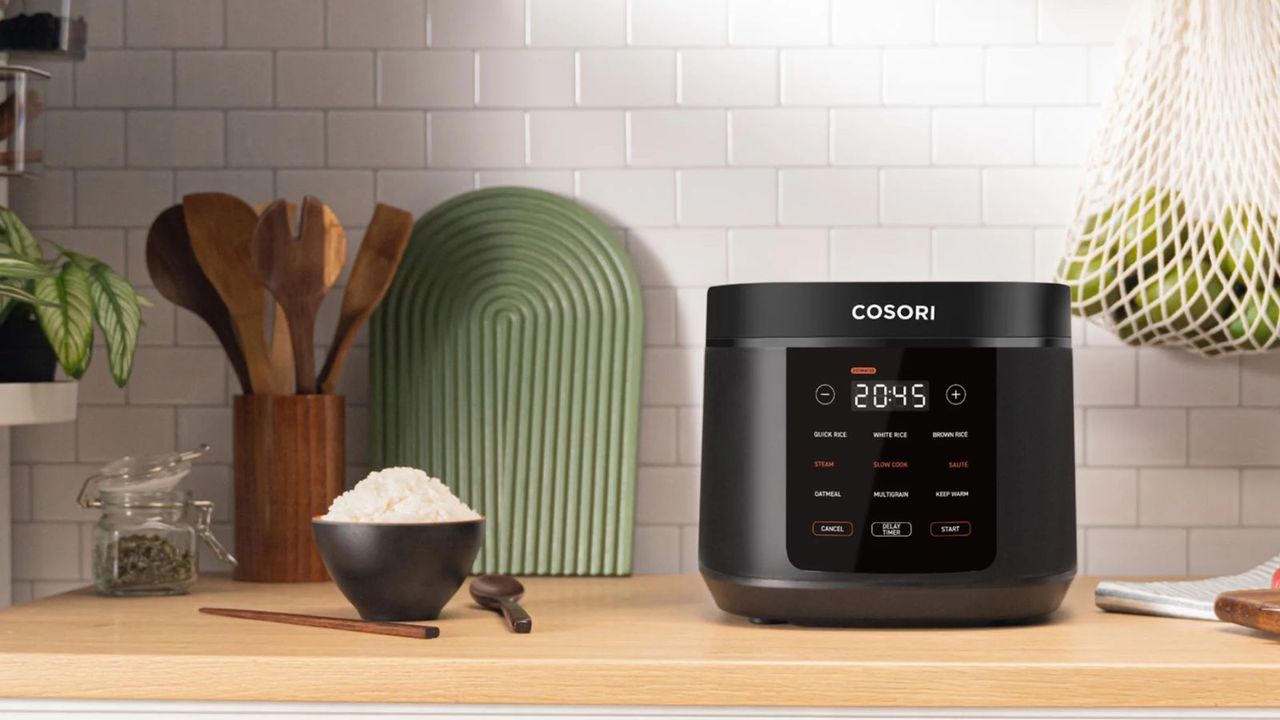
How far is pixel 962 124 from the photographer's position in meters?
1.63

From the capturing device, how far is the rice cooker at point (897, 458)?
3.93ft

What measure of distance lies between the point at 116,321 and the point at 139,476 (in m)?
0.19

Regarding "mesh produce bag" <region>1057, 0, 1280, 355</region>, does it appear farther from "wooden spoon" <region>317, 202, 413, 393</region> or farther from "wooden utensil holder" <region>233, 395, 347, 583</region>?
"wooden utensil holder" <region>233, 395, 347, 583</region>

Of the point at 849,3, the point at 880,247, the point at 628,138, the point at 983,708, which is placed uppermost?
the point at 849,3

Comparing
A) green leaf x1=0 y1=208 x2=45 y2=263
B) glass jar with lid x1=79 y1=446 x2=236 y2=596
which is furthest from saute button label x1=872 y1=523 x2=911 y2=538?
green leaf x1=0 y1=208 x2=45 y2=263

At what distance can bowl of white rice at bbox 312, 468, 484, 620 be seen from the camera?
3.92ft

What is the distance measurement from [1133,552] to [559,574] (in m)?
0.69

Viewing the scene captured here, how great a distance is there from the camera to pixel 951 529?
1.20 metres

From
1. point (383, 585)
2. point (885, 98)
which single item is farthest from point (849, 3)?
point (383, 585)

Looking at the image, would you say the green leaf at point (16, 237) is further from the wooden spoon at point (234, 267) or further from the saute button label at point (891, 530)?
the saute button label at point (891, 530)

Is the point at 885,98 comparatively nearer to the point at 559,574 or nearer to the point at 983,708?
the point at 559,574

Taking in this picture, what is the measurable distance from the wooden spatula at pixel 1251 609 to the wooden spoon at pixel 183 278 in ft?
3.44

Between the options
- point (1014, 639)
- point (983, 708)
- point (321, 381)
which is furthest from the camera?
point (321, 381)

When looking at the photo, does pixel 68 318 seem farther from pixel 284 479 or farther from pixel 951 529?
pixel 951 529
